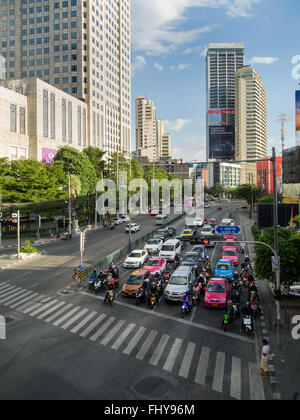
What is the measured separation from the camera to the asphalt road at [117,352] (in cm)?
1231

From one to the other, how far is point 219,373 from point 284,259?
Answer: 10126 mm

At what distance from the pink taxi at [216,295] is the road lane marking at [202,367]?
570 centimetres

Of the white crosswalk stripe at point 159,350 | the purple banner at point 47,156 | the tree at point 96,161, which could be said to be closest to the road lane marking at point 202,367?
the white crosswalk stripe at point 159,350

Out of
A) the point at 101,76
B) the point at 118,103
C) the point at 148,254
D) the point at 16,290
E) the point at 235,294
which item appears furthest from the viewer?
the point at 118,103

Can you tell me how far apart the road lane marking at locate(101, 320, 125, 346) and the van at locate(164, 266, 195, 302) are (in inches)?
174

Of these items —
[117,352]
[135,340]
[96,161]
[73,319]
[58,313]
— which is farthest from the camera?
[96,161]

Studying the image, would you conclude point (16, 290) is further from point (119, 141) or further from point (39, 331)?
point (119, 141)

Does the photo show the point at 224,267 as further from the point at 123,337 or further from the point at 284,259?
the point at 123,337

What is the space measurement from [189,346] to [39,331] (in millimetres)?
8131

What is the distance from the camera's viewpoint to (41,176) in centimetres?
5312

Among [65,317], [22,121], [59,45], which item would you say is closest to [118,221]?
[22,121]

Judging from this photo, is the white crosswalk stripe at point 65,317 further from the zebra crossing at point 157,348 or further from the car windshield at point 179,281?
the car windshield at point 179,281

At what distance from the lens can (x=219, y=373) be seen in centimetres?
1360

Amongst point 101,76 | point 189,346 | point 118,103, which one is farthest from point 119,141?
point 189,346
